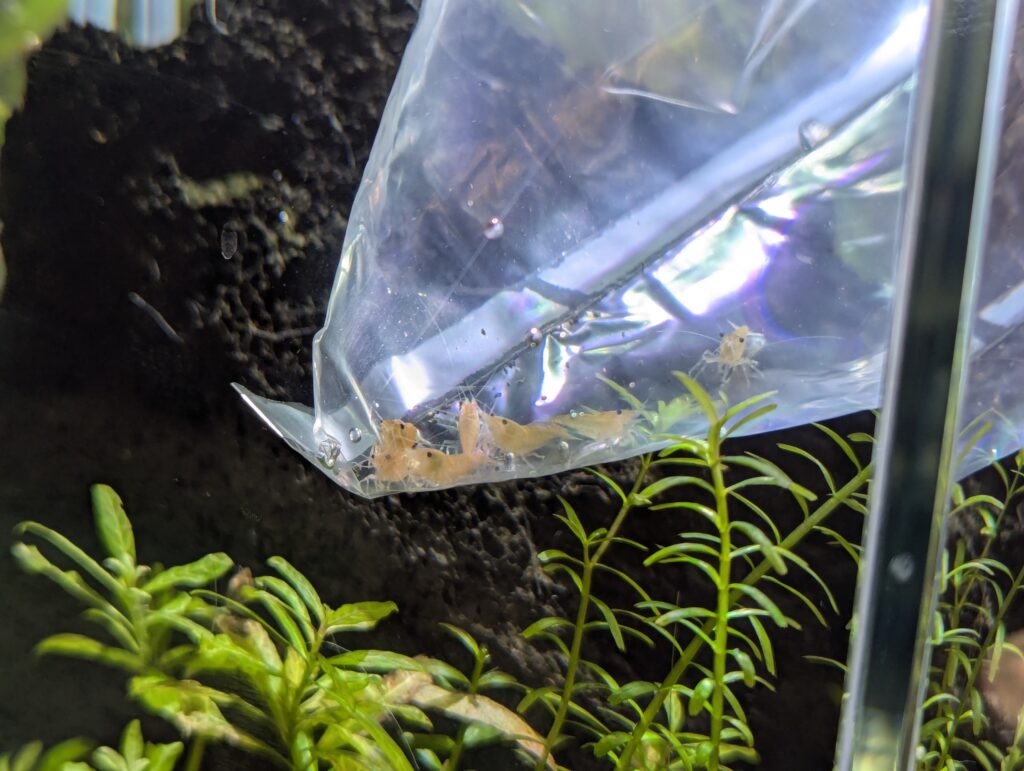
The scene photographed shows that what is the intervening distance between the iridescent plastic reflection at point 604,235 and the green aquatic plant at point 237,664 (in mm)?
201

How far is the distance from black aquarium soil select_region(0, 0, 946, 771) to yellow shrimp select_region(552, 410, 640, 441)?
26cm

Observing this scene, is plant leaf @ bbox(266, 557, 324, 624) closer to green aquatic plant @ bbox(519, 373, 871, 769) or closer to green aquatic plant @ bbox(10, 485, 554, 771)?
green aquatic plant @ bbox(10, 485, 554, 771)

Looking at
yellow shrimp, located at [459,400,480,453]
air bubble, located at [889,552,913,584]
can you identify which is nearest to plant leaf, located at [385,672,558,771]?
yellow shrimp, located at [459,400,480,453]

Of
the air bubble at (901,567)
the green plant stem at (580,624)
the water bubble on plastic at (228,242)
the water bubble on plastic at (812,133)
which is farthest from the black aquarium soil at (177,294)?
the air bubble at (901,567)

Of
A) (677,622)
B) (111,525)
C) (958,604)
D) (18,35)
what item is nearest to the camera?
(958,604)

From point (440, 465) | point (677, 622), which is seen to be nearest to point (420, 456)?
point (440, 465)

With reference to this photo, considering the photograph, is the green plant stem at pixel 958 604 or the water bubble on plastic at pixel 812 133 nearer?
the green plant stem at pixel 958 604

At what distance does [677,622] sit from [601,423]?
0.34 m

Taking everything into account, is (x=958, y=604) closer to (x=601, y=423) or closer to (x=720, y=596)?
(x=720, y=596)

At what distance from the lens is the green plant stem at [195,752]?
82 cm

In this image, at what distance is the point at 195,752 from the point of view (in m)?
0.82

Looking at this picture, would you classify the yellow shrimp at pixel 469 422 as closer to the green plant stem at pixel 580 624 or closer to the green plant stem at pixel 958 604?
the green plant stem at pixel 580 624

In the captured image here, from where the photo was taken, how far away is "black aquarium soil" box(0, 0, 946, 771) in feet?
2.64

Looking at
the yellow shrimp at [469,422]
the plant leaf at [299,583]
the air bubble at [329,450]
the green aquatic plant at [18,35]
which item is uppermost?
the green aquatic plant at [18,35]
